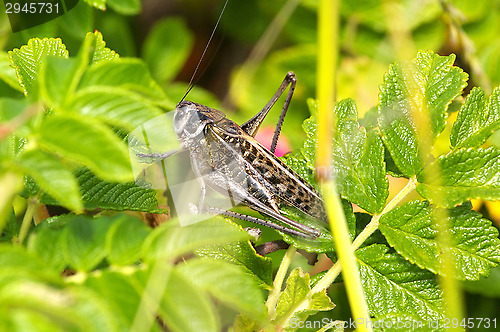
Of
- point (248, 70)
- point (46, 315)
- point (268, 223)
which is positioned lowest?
point (46, 315)

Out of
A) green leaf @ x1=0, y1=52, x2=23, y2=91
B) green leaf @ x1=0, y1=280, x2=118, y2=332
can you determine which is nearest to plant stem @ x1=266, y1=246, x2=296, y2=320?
green leaf @ x1=0, y1=280, x2=118, y2=332

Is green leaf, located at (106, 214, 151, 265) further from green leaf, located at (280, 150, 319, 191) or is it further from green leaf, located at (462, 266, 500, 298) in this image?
green leaf, located at (462, 266, 500, 298)

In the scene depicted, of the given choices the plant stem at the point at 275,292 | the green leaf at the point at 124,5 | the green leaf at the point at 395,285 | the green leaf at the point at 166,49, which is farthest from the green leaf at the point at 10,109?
the green leaf at the point at 166,49

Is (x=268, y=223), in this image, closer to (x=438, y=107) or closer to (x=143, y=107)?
(x=438, y=107)

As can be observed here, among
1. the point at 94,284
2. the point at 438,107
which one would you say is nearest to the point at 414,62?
the point at 438,107

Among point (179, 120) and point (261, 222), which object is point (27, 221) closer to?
point (261, 222)

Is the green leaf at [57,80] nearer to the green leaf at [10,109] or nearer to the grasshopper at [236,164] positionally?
the green leaf at [10,109]

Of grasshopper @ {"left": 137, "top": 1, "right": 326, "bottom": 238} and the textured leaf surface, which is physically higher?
grasshopper @ {"left": 137, "top": 1, "right": 326, "bottom": 238}

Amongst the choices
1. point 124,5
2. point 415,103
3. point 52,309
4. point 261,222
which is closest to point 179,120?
point 124,5
